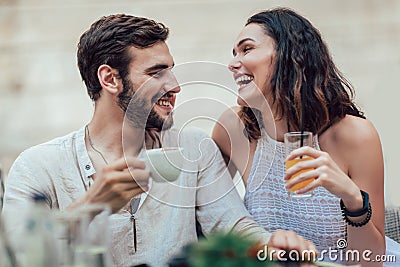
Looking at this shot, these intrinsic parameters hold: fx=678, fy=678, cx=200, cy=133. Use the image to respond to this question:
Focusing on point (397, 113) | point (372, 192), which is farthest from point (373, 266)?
point (397, 113)

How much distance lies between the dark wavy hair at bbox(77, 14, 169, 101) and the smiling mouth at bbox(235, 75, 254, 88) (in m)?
0.27

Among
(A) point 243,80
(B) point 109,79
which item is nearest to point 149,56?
(B) point 109,79

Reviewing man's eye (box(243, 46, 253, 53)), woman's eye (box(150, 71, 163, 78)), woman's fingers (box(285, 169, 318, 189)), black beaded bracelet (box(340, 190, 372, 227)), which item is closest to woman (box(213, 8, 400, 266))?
man's eye (box(243, 46, 253, 53))

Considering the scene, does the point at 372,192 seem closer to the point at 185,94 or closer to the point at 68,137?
the point at 185,94

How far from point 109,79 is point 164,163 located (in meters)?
0.44

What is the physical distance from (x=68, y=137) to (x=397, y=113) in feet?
5.19

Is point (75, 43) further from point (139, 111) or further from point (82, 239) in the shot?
point (82, 239)

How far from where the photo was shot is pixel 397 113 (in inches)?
118

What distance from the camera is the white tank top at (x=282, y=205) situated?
80.7 inches

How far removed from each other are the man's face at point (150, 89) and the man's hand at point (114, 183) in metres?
0.35

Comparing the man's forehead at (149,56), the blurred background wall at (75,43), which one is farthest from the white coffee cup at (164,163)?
the blurred background wall at (75,43)

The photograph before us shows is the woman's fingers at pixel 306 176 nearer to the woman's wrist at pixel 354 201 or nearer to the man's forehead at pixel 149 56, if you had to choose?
the woman's wrist at pixel 354 201

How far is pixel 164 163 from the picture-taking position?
6.06ft

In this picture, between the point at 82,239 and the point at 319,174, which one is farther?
the point at 319,174
